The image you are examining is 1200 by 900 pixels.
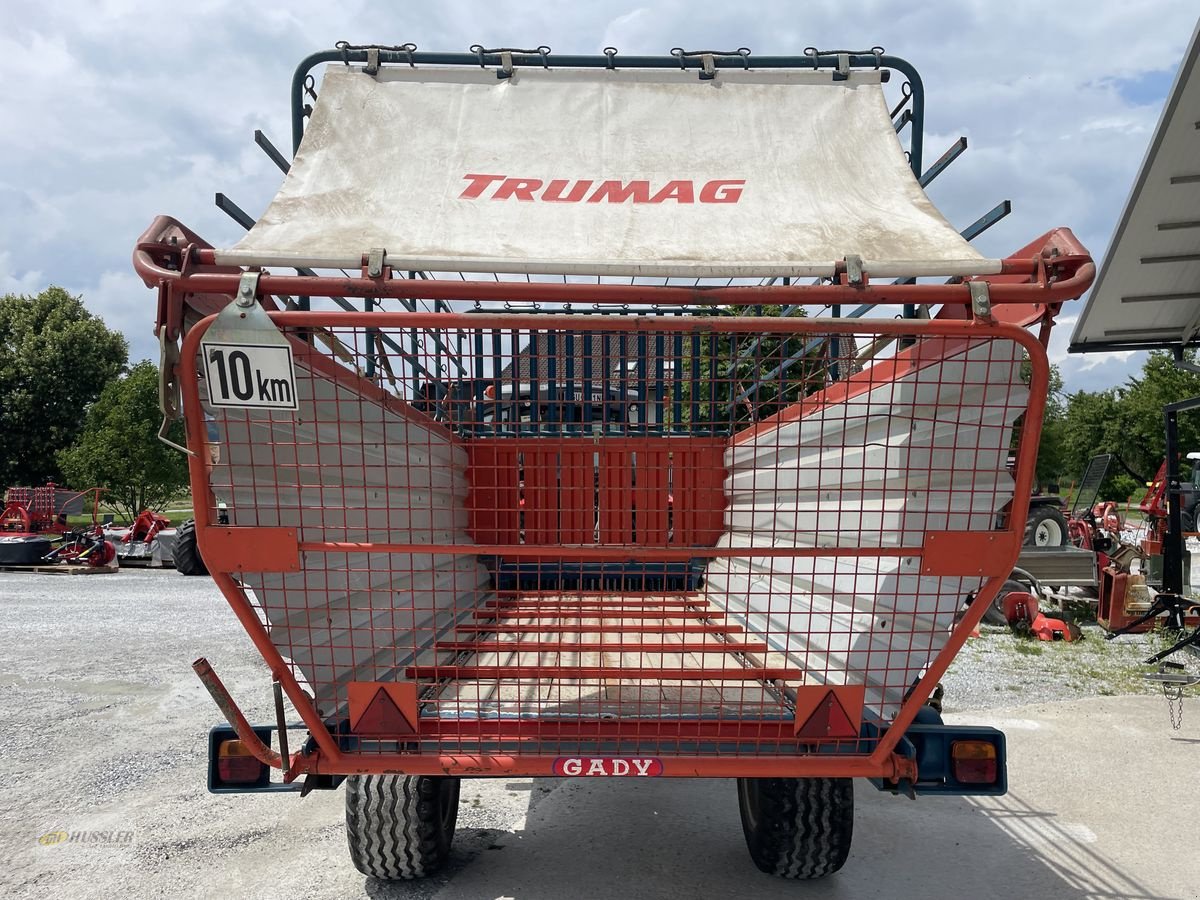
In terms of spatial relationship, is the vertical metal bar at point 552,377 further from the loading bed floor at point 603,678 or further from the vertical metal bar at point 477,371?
the loading bed floor at point 603,678

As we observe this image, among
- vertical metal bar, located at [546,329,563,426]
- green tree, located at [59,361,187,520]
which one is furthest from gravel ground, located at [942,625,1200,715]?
green tree, located at [59,361,187,520]

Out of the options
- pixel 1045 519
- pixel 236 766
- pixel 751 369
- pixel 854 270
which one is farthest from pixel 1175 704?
pixel 236 766

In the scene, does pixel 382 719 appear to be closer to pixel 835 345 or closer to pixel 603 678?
pixel 603 678

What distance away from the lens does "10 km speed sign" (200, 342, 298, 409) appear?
2270mm

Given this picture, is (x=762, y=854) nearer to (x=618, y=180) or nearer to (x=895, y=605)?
(x=895, y=605)

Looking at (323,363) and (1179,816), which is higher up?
(323,363)

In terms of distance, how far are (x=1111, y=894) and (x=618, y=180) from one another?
12.5 ft

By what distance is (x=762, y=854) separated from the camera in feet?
11.7

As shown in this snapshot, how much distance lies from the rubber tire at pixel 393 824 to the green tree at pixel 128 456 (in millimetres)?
22907

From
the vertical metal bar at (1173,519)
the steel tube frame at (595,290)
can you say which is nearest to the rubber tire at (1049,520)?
the vertical metal bar at (1173,519)

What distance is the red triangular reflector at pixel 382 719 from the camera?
108 inches

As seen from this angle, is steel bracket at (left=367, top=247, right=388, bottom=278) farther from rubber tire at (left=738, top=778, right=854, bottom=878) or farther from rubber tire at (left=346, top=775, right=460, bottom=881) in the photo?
rubber tire at (left=738, top=778, right=854, bottom=878)

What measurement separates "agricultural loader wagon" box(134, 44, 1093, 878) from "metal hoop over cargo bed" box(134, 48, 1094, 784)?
0.01 m

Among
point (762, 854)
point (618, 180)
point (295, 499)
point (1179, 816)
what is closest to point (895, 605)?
point (762, 854)
